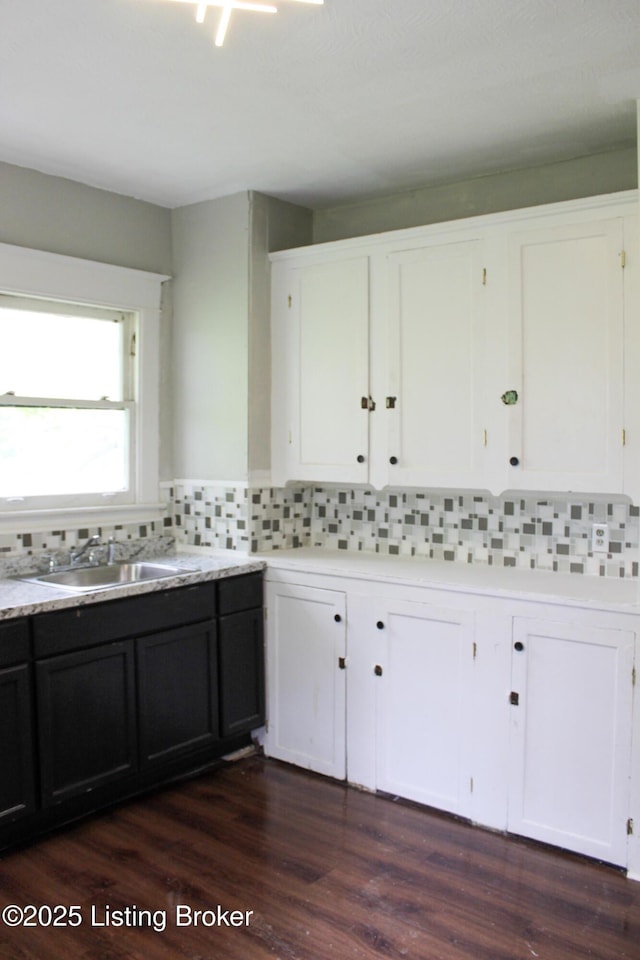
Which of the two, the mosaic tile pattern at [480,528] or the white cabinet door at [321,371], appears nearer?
the mosaic tile pattern at [480,528]

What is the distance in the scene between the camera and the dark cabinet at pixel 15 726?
254 cm

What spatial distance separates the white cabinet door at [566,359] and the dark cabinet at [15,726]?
5.84ft

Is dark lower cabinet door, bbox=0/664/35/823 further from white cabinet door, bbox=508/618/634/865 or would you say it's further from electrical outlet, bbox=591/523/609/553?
electrical outlet, bbox=591/523/609/553

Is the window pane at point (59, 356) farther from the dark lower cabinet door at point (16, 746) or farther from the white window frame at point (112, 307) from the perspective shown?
the dark lower cabinet door at point (16, 746)

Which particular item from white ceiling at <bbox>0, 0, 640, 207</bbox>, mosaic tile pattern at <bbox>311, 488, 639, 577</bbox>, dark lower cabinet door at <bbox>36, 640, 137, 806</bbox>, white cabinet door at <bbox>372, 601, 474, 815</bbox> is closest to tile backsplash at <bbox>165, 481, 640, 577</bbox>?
mosaic tile pattern at <bbox>311, 488, 639, 577</bbox>

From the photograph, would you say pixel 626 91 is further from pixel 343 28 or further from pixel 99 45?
pixel 99 45

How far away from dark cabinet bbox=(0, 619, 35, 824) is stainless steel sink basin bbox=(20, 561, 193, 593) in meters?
0.49

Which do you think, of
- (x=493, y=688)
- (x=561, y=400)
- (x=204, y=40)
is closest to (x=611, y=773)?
(x=493, y=688)

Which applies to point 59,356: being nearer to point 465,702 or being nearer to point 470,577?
point 470,577

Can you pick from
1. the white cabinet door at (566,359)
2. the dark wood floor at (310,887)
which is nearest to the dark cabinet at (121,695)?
the dark wood floor at (310,887)

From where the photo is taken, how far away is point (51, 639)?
266 centimetres

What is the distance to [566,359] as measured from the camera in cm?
281

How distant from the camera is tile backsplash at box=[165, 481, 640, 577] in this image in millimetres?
3062

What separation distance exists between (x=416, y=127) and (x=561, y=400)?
1078 millimetres
